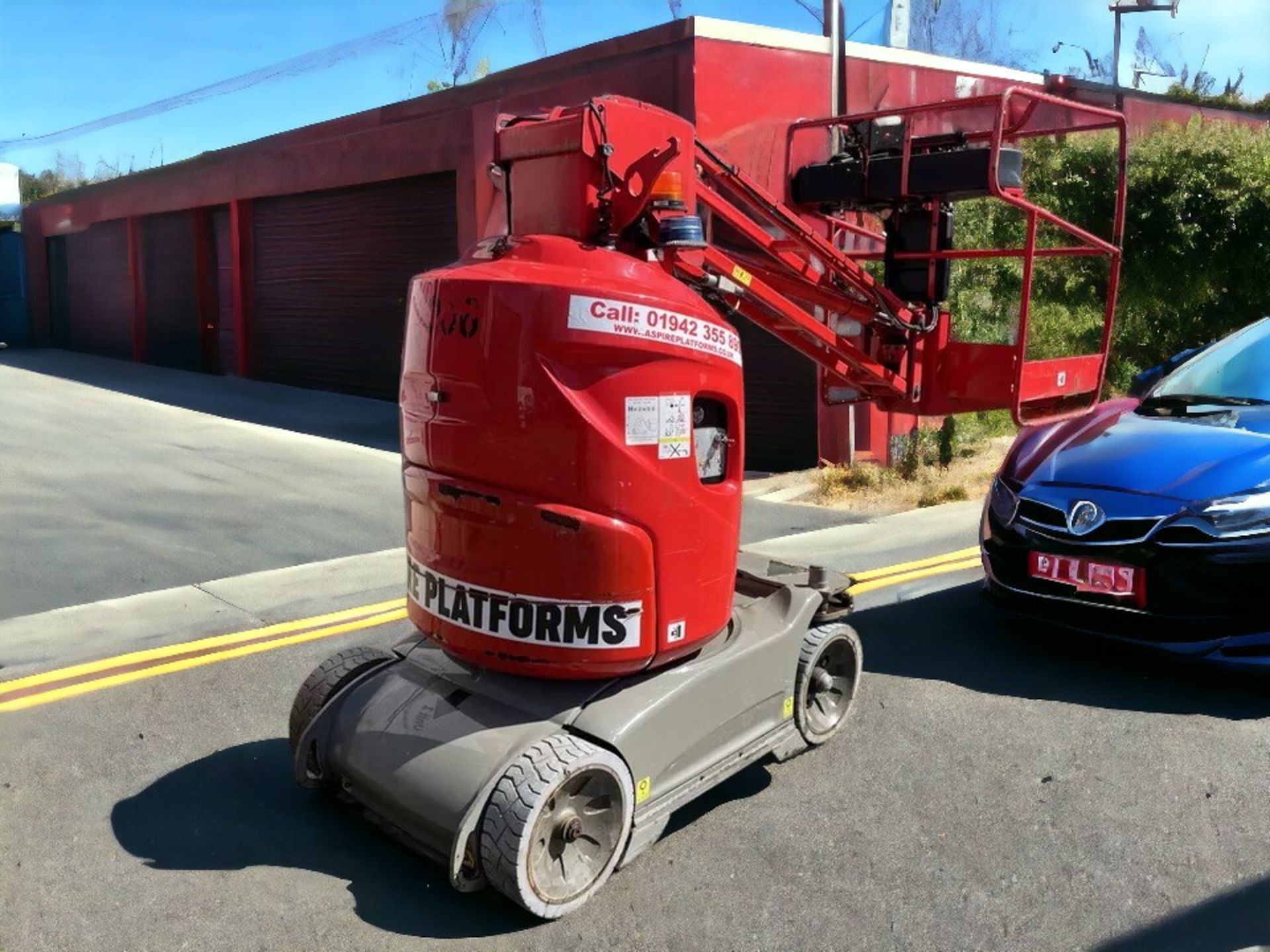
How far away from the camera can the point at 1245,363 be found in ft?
18.8

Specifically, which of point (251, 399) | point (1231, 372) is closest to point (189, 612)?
point (1231, 372)

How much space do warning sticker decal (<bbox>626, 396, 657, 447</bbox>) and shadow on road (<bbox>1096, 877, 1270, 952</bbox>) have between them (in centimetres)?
191

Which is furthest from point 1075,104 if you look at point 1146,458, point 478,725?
point 478,725

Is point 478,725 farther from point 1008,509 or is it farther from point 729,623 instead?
point 1008,509

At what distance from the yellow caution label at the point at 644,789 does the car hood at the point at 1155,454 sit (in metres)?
2.58

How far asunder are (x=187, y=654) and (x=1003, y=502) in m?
3.97

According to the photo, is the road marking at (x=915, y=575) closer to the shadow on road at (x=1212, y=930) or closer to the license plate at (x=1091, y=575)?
the license plate at (x=1091, y=575)

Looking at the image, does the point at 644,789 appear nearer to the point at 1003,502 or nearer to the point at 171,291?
the point at 1003,502

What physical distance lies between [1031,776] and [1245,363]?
2.80 meters

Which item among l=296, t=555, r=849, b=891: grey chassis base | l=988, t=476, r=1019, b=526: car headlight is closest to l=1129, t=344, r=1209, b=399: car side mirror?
l=988, t=476, r=1019, b=526: car headlight

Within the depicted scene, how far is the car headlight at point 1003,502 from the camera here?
5266mm

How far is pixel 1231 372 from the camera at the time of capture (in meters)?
5.74

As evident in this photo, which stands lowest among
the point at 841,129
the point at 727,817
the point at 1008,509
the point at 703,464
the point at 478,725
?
the point at 727,817

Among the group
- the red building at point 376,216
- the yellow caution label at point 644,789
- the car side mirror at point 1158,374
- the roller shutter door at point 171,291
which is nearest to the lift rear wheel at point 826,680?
the yellow caution label at point 644,789
